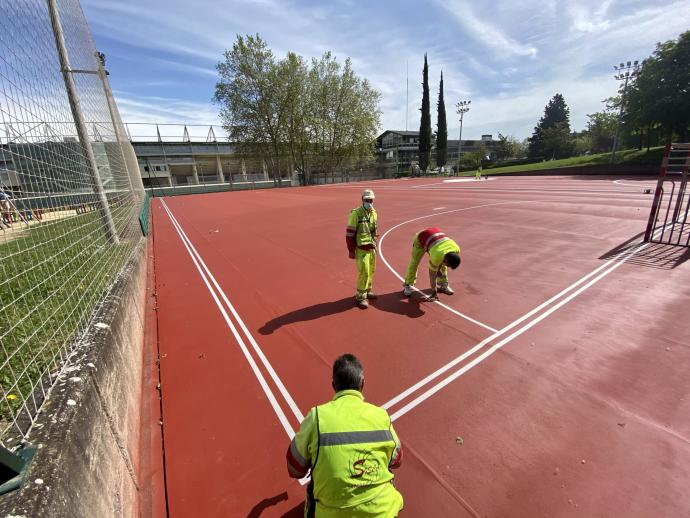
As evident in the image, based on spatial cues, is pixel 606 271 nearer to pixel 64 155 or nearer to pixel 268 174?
pixel 64 155

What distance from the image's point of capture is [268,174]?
5197 centimetres

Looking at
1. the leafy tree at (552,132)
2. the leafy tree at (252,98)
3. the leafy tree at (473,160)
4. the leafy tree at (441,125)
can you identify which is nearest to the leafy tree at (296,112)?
the leafy tree at (252,98)

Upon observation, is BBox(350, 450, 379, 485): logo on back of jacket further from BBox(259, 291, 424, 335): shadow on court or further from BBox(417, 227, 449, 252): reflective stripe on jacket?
BBox(417, 227, 449, 252): reflective stripe on jacket

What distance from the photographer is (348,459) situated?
1.98 meters

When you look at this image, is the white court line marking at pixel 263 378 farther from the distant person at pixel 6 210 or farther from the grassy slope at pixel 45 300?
the distant person at pixel 6 210

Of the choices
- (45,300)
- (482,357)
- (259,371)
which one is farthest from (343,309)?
(45,300)

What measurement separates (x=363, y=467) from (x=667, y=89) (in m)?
53.1

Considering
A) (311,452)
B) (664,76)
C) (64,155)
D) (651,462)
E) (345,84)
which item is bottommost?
(651,462)

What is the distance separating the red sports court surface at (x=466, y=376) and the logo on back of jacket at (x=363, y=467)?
105cm

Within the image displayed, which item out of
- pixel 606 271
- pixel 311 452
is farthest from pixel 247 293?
pixel 606 271

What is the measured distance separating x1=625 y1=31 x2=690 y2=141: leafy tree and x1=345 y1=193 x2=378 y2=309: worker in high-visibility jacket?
158 feet

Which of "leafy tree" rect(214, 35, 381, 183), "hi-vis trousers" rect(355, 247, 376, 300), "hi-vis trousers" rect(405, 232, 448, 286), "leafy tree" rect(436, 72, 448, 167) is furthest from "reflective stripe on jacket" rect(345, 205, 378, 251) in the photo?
"leafy tree" rect(436, 72, 448, 167)

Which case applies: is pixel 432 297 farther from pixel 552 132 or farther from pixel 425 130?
pixel 552 132

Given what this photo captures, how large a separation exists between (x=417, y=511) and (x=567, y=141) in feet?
264
